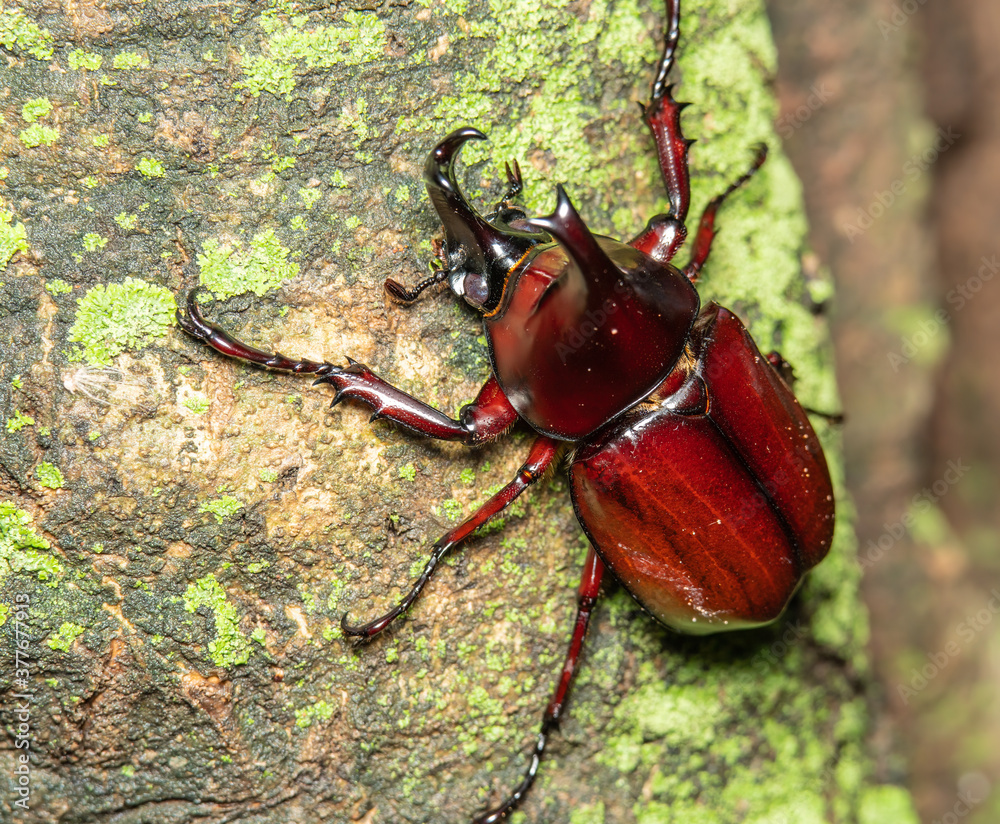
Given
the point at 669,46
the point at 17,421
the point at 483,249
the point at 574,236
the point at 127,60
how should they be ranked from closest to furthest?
the point at 574,236 → the point at 17,421 → the point at 127,60 → the point at 483,249 → the point at 669,46

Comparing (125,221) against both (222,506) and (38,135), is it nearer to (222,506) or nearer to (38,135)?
(38,135)

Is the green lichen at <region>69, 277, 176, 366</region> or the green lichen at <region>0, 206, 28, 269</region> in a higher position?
the green lichen at <region>0, 206, 28, 269</region>

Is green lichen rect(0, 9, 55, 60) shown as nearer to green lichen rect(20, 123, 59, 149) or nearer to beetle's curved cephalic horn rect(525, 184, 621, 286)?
green lichen rect(20, 123, 59, 149)

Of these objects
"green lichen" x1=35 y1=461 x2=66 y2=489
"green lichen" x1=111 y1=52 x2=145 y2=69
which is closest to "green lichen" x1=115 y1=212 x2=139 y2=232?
"green lichen" x1=111 y1=52 x2=145 y2=69

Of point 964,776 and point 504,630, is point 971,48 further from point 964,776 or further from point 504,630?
point 504,630

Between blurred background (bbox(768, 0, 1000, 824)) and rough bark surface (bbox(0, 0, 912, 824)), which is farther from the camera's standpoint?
blurred background (bbox(768, 0, 1000, 824))

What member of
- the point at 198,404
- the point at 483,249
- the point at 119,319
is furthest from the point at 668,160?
the point at 119,319
